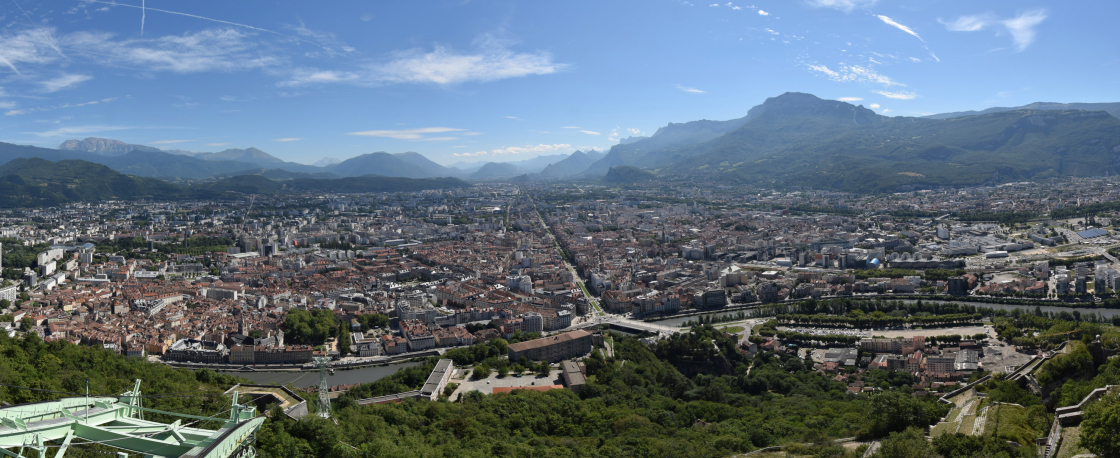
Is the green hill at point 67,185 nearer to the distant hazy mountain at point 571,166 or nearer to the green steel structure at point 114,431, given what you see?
the green steel structure at point 114,431

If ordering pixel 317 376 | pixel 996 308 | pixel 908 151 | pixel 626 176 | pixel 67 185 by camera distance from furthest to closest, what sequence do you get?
pixel 626 176, pixel 908 151, pixel 67 185, pixel 996 308, pixel 317 376

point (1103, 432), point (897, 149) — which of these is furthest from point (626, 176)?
point (1103, 432)

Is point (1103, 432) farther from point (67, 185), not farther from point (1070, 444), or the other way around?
point (67, 185)

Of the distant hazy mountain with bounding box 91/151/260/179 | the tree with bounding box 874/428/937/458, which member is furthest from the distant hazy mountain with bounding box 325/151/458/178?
the tree with bounding box 874/428/937/458

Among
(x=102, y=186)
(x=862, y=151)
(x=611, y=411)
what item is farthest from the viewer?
(x=862, y=151)

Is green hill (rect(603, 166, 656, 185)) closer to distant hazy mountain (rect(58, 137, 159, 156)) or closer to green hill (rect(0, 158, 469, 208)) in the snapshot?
green hill (rect(0, 158, 469, 208))

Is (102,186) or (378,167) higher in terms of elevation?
(378,167)
